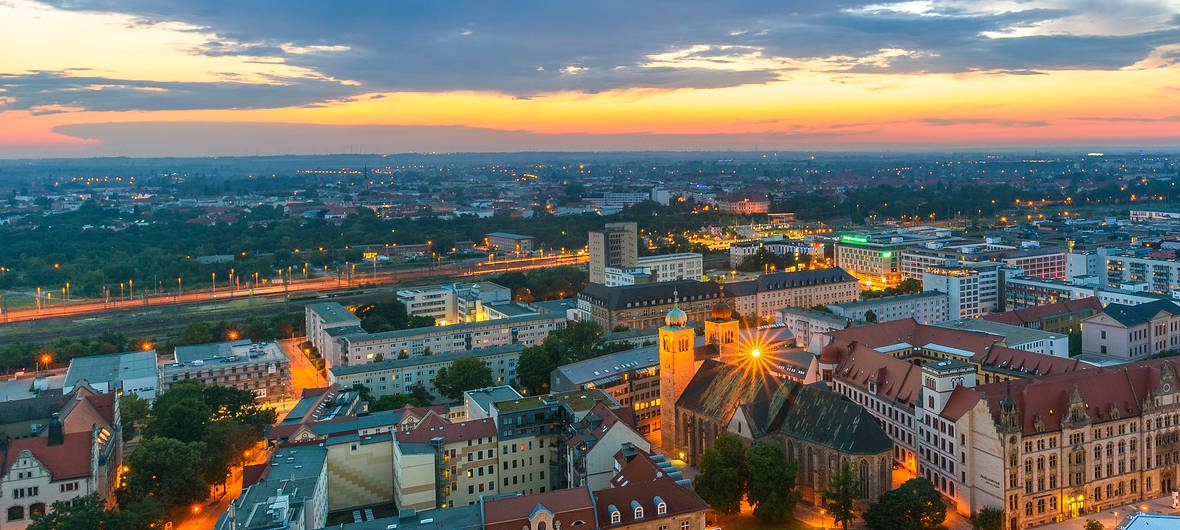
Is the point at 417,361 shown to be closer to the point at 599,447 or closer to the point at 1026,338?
the point at 599,447

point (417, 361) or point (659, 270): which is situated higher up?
point (659, 270)

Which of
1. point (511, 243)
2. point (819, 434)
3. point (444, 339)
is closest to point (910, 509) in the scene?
point (819, 434)

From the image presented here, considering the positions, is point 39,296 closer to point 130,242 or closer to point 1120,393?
point 130,242

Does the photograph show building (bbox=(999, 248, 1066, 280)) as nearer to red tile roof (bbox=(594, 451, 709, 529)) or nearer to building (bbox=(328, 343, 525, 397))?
building (bbox=(328, 343, 525, 397))

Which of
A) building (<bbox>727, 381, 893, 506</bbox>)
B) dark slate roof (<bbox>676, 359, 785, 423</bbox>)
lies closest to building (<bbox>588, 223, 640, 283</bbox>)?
dark slate roof (<bbox>676, 359, 785, 423</bbox>)

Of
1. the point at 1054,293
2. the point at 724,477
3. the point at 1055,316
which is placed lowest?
the point at 724,477

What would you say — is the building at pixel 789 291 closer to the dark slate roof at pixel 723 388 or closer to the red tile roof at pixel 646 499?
the dark slate roof at pixel 723 388

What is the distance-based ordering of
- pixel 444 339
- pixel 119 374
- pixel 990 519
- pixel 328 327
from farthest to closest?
pixel 328 327
pixel 444 339
pixel 119 374
pixel 990 519
